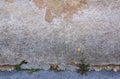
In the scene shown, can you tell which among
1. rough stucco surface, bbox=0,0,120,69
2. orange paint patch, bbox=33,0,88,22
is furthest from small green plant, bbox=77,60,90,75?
orange paint patch, bbox=33,0,88,22

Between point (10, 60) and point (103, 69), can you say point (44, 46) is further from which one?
point (103, 69)

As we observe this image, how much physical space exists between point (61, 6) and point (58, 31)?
0.23 meters

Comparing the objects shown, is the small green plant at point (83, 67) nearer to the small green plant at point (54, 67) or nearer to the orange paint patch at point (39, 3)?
the small green plant at point (54, 67)

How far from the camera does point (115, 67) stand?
2.38 m

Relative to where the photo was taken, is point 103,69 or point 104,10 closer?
point 104,10

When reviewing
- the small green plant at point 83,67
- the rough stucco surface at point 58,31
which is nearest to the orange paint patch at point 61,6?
the rough stucco surface at point 58,31

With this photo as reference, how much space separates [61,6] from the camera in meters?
2.23

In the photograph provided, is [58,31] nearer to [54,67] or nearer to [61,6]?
[61,6]

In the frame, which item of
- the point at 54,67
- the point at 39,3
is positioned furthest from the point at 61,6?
the point at 54,67

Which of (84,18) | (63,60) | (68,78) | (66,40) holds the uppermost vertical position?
(84,18)

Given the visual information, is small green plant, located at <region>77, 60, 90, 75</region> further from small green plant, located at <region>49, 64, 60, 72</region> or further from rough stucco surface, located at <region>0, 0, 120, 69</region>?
small green plant, located at <region>49, 64, 60, 72</region>

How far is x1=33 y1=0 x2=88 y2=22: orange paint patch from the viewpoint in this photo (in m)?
2.21

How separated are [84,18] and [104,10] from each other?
0.19 meters

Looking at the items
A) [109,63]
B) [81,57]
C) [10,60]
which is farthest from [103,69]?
[10,60]
